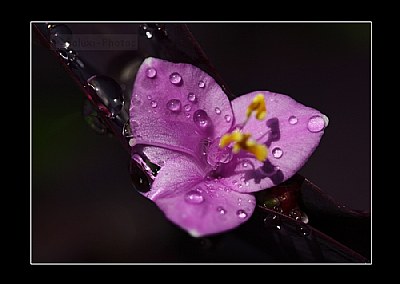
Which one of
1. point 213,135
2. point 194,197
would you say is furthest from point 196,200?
point 213,135

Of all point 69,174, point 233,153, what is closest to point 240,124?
point 233,153

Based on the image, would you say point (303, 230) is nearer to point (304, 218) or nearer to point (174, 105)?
point (304, 218)

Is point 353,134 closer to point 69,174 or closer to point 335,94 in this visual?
point 335,94

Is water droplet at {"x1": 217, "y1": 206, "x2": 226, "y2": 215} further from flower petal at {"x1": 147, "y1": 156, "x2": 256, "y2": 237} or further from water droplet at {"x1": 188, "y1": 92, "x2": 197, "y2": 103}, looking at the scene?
water droplet at {"x1": 188, "y1": 92, "x2": 197, "y2": 103}

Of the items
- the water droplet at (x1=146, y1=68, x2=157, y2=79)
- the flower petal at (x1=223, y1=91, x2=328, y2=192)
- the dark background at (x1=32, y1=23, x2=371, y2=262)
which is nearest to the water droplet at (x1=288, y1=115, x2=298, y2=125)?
the flower petal at (x1=223, y1=91, x2=328, y2=192)

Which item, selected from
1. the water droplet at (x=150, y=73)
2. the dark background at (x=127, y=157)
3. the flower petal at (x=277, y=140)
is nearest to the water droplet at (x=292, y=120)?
the flower petal at (x=277, y=140)

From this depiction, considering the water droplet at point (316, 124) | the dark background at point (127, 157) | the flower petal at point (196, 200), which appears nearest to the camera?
the flower petal at point (196, 200)

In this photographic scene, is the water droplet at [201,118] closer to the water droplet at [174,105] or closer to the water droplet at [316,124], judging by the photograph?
the water droplet at [174,105]
